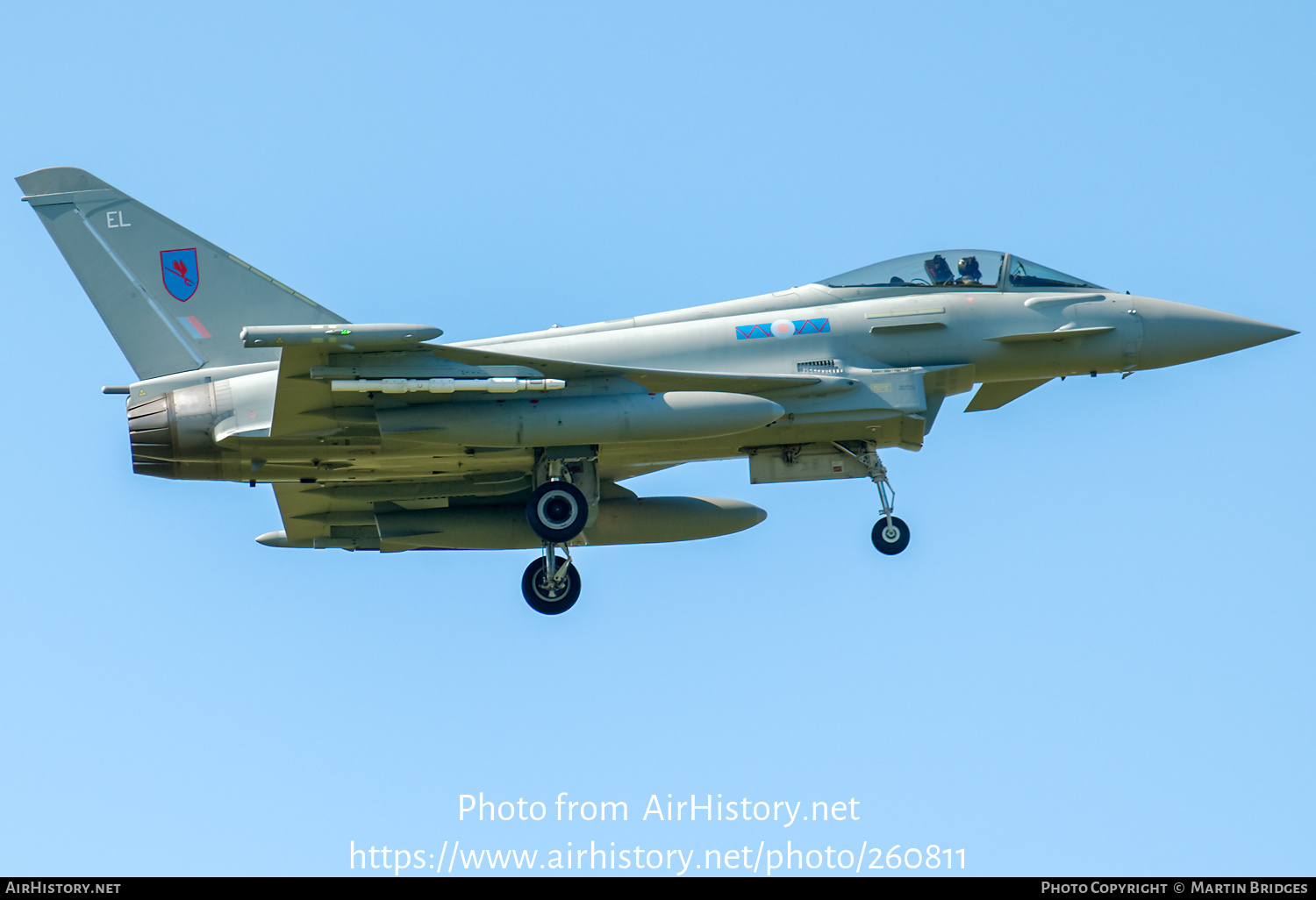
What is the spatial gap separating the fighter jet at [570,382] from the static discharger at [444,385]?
0.02 meters

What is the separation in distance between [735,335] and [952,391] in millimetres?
2602

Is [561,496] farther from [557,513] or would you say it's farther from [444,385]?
[444,385]

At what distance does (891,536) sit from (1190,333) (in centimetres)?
421

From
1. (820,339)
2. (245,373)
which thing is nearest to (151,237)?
(245,373)

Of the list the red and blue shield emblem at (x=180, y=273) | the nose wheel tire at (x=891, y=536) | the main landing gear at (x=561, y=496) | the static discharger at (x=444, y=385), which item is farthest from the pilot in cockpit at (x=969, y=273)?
the red and blue shield emblem at (x=180, y=273)

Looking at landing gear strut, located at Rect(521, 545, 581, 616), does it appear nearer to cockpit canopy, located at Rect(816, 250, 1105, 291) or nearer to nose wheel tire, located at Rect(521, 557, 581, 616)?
nose wheel tire, located at Rect(521, 557, 581, 616)

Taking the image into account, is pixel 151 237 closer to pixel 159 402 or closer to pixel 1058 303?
pixel 159 402

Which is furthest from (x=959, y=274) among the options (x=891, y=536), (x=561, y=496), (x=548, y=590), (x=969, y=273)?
(x=548, y=590)

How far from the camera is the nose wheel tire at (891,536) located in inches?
600

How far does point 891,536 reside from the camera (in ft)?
50.1

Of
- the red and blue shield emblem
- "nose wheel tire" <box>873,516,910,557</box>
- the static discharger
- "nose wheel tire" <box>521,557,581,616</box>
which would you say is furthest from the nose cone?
the red and blue shield emblem

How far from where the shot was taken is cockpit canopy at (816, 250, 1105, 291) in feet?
51.5

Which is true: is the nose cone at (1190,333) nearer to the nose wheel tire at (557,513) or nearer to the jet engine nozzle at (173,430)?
the nose wheel tire at (557,513)

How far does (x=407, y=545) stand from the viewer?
54.0ft
